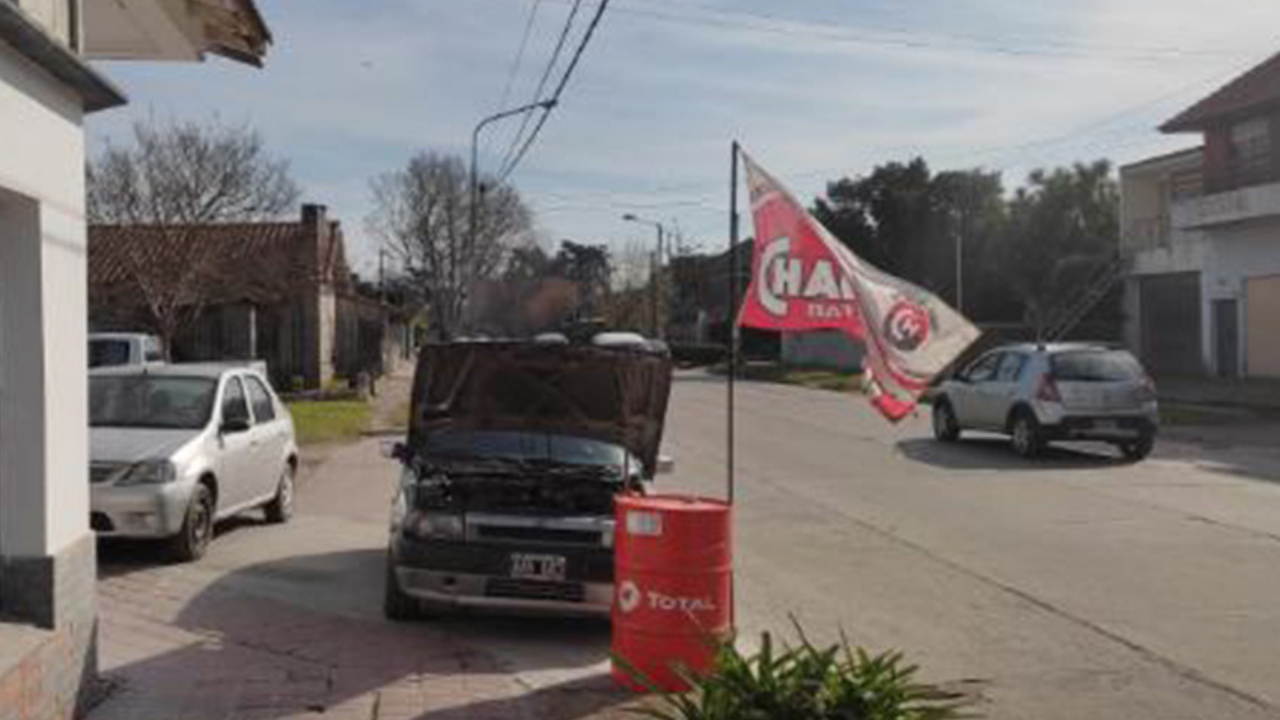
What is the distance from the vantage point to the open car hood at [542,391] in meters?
11.4

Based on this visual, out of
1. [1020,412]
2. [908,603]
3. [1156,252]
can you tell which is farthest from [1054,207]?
[908,603]

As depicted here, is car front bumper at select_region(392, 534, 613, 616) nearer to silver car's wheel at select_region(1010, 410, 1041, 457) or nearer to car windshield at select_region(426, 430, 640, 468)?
car windshield at select_region(426, 430, 640, 468)

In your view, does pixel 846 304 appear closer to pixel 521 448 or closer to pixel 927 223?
pixel 521 448

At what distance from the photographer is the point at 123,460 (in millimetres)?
12203

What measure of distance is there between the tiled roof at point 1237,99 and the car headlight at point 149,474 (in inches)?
1517

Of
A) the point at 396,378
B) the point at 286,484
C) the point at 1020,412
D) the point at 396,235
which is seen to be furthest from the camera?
the point at 396,235

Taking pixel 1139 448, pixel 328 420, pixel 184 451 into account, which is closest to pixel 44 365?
pixel 184 451

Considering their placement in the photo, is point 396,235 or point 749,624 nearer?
point 749,624

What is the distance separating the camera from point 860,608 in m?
11.2

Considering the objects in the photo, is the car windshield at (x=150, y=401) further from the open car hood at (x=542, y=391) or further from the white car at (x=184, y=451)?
the open car hood at (x=542, y=391)

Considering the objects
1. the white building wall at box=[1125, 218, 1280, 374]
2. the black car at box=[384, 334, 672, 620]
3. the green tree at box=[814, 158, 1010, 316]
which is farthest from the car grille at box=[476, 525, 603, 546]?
the green tree at box=[814, 158, 1010, 316]

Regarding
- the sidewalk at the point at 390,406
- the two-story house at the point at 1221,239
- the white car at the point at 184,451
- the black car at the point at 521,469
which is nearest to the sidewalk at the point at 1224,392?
the two-story house at the point at 1221,239

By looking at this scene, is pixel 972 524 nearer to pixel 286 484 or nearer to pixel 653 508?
pixel 286 484

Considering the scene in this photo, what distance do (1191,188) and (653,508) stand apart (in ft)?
155
